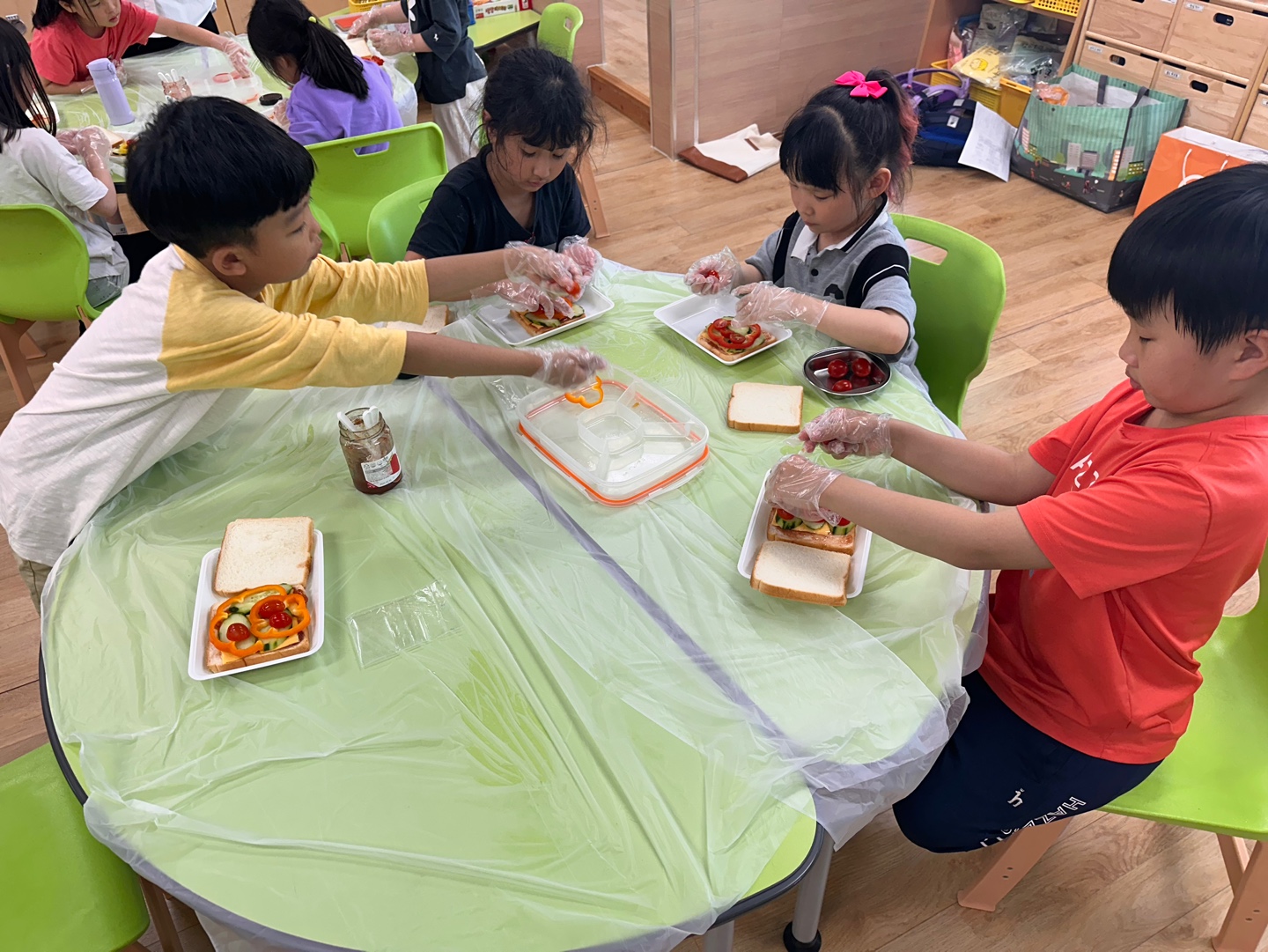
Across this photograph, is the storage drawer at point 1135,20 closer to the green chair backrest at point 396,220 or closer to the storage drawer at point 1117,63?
the storage drawer at point 1117,63

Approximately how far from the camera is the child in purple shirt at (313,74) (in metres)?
2.40

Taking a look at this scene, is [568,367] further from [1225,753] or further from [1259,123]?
[1259,123]

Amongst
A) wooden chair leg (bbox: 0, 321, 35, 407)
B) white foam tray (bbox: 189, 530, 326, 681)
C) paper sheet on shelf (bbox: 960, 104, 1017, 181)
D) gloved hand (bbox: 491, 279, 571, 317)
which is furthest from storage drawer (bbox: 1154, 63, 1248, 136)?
wooden chair leg (bbox: 0, 321, 35, 407)

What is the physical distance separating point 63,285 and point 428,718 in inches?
71.5

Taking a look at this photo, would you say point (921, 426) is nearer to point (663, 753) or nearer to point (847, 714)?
point (847, 714)

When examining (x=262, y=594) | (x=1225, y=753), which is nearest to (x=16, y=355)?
(x=262, y=594)

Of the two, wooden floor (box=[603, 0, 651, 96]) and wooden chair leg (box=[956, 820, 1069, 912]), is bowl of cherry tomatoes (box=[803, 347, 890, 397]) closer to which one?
wooden chair leg (box=[956, 820, 1069, 912])

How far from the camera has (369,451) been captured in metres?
1.24

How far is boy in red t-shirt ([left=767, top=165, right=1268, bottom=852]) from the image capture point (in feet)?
2.91

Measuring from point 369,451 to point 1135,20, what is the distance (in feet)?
12.1

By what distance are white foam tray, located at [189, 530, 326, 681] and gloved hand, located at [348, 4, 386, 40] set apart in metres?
2.77

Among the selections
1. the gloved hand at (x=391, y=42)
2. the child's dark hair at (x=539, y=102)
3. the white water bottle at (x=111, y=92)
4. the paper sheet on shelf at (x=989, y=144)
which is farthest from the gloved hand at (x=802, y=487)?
the paper sheet on shelf at (x=989, y=144)

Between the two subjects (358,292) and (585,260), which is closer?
(358,292)

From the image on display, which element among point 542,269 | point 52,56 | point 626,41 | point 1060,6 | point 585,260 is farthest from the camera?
point 626,41
